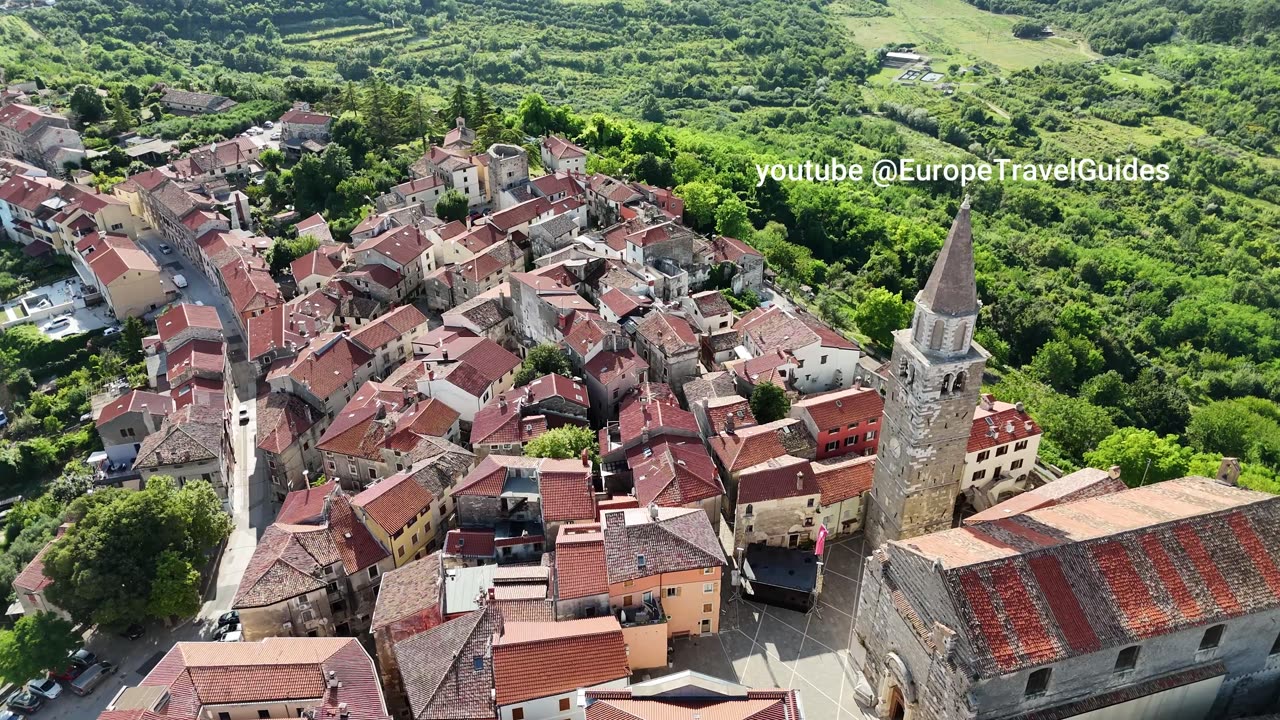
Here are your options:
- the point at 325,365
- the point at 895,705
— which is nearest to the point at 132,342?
the point at 325,365

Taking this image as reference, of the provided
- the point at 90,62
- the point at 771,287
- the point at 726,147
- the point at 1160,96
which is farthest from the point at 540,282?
the point at 1160,96

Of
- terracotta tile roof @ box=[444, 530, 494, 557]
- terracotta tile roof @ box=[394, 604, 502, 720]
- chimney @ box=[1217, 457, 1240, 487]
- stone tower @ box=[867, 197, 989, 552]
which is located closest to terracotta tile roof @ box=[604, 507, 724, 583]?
terracotta tile roof @ box=[394, 604, 502, 720]

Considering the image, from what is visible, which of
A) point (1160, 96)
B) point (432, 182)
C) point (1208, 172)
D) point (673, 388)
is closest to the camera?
point (673, 388)

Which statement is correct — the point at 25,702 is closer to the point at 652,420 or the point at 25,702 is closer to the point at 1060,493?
the point at 652,420

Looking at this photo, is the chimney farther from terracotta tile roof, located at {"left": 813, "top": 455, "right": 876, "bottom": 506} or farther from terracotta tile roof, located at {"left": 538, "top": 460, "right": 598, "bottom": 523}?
terracotta tile roof, located at {"left": 538, "top": 460, "right": 598, "bottom": 523}

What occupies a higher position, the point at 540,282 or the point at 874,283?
the point at 540,282

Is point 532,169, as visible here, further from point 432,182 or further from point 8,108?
point 8,108

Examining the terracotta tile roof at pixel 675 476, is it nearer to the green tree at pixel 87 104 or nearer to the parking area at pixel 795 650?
the parking area at pixel 795 650
